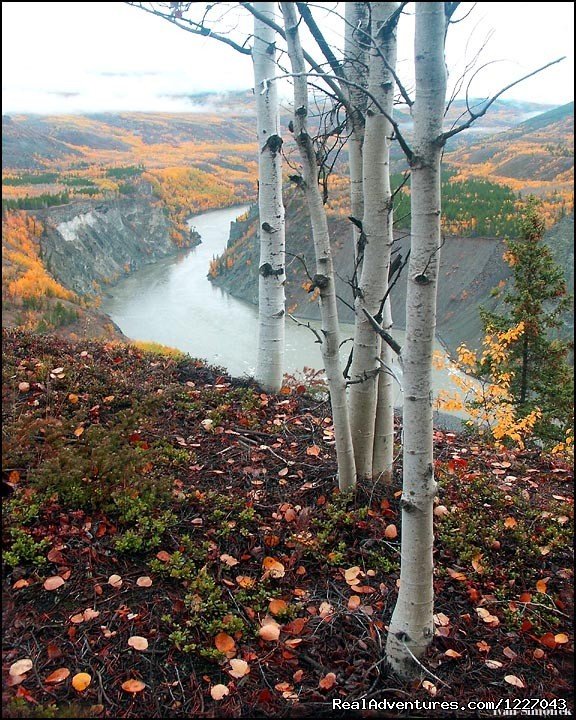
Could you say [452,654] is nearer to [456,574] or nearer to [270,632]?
[456,574]

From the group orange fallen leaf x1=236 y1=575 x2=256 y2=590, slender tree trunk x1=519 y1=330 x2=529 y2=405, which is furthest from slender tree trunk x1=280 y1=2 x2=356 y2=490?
slender tree trunk x1=519 y1=330 x2=529 y2=405

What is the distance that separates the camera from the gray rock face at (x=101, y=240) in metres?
32.8

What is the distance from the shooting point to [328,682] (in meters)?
2.79

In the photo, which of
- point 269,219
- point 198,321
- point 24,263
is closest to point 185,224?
point 24,263

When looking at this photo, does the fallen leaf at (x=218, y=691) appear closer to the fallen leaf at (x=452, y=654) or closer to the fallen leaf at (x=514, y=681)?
the fallen leaf at (x=452, y=654)

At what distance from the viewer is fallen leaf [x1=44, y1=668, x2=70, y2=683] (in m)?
2.68

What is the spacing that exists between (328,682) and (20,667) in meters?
1.50

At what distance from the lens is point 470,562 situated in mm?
3801

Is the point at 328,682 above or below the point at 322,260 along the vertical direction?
below

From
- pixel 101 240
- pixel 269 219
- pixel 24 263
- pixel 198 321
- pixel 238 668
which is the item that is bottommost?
pixel 238 668

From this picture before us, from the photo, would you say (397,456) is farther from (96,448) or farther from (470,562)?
(96,448)

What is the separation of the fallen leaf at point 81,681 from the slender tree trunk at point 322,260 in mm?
2166

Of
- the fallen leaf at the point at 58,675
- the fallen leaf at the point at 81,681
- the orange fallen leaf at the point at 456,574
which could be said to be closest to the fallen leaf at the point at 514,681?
the orange fallen leaf at the point at 456,574

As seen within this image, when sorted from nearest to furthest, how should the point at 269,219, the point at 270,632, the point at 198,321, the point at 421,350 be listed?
the point at 421,350
the point at 270,632
the point at 269,219
the point at 198,321
